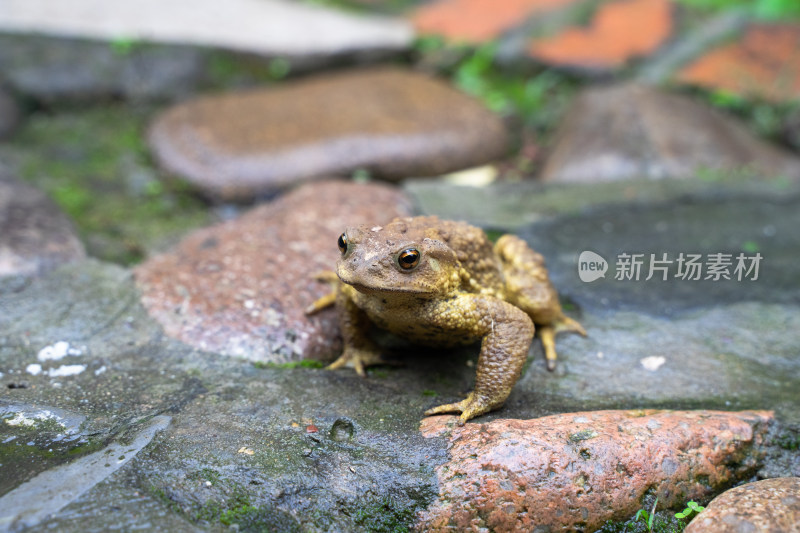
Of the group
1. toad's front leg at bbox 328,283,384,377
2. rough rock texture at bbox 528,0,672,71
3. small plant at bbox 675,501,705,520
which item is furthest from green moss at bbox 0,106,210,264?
rough rock texture at bbox 528,0,672,71

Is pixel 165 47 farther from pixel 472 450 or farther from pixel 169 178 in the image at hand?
pixel 472 450

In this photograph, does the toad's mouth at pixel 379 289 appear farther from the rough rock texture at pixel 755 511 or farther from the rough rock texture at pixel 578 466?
the rough rock texture at pixel 755 511

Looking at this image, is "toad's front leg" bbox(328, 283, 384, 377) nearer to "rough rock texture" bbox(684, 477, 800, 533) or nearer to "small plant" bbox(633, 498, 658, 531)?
"small plant" bbox(633, 498, 658, 531)

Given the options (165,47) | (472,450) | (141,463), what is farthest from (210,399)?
(165,47)

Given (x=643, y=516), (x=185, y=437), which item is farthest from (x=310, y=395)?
(x=643, y=516)

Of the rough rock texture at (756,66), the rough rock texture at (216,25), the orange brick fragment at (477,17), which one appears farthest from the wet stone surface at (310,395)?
the orange brick fragment at (477,17)
